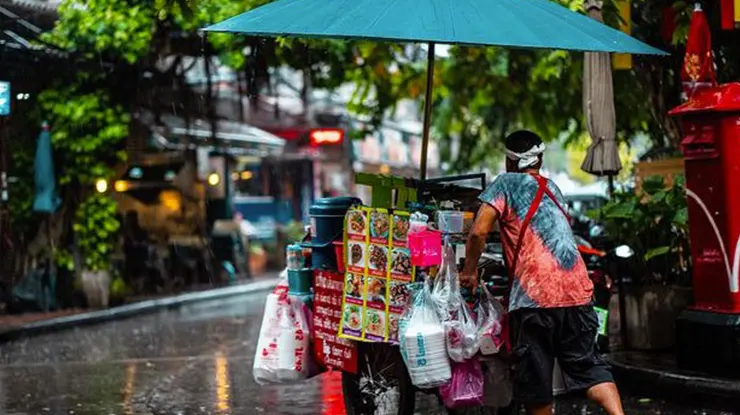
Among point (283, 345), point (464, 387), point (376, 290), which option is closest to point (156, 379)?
point (283, 345)

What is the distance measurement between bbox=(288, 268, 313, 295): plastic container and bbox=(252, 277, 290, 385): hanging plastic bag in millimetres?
139

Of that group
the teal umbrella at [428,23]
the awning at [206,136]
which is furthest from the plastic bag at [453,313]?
the awning at [206,136]

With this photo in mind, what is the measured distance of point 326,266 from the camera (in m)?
7.72

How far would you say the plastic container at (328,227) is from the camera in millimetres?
7684

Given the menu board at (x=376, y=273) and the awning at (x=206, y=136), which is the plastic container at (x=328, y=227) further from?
the awning at (x=206, y=136)

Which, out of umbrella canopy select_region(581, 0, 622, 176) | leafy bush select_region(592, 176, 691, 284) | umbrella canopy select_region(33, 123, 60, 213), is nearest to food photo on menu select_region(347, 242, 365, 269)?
leafy bush select_region(592, 176, 691, 284)

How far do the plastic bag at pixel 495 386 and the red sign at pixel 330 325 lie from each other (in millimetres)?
989

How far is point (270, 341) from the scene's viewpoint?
298 inches

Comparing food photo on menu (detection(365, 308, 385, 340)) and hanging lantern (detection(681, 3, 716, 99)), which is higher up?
hanging lantern (detection(681, 3, 716, 99))

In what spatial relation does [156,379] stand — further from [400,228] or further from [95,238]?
[95,238]

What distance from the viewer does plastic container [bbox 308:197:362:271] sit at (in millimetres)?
7684

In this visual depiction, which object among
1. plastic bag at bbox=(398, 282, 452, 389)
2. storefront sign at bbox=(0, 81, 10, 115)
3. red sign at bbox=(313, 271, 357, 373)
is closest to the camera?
plastic bag at bbox=(398, 282, 452, 389)

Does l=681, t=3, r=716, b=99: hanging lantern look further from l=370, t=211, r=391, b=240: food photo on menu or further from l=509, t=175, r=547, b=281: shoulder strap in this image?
l=370, t=211, r=391, b=240: food photo on menu

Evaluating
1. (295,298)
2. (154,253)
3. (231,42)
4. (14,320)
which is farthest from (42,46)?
(295,298)
